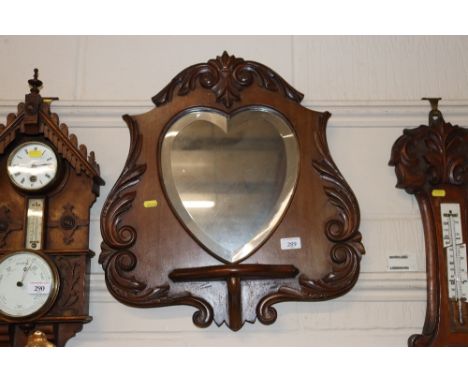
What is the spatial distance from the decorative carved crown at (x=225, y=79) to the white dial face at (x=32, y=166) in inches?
12.2

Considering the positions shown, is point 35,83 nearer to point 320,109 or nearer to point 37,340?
point 37,340

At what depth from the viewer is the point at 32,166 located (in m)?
1.39

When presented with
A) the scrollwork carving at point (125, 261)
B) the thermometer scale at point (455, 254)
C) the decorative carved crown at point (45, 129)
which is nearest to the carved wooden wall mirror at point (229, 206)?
the scrollwork carving at point (125, 261)

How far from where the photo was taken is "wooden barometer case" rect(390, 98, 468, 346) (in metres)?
1.37

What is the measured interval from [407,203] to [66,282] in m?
0.88

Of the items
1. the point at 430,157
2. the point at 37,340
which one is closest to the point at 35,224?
the point at 37,340

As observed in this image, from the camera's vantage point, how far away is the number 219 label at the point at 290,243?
4.58 ft

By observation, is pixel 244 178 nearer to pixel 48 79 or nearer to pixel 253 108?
pixel 253 108

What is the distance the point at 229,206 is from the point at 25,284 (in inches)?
20.1

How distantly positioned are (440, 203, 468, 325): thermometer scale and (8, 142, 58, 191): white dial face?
980mm

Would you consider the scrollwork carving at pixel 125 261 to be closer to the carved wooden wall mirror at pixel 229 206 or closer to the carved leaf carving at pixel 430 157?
the carved wooden wall mirror at pixel 229 206

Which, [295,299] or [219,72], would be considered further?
[219,72]

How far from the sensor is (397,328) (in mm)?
1400

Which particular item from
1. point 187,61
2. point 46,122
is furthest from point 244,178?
point 46,122
